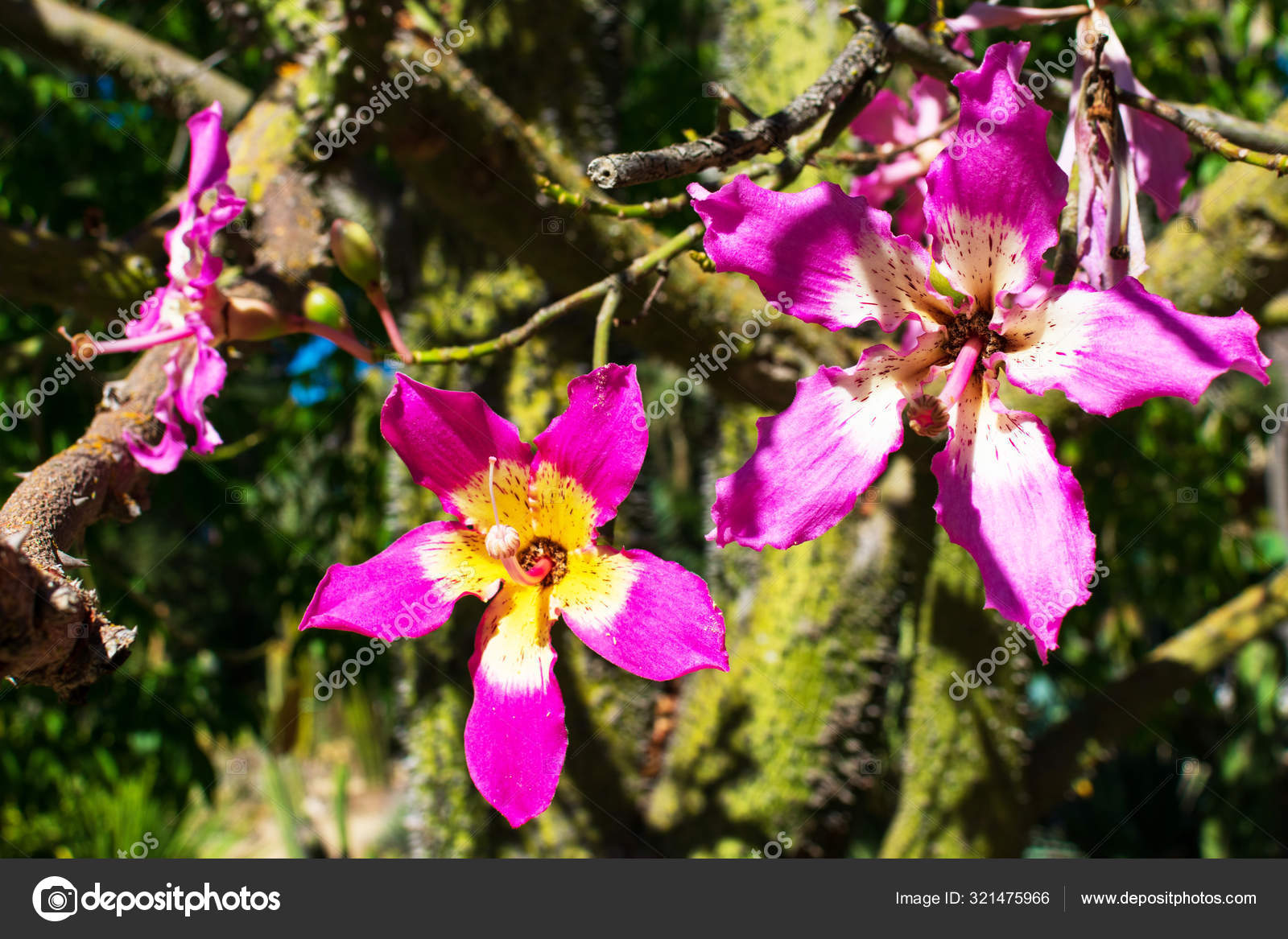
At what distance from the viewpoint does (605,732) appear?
2.69 meters

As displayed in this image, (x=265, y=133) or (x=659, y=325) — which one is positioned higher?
(x=265, y=133)

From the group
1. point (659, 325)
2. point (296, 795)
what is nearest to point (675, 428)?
point (296, 795)

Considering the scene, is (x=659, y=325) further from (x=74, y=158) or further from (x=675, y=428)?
(x=675, y=428)

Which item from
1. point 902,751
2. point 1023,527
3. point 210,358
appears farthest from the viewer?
point 902,751

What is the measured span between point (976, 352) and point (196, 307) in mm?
874

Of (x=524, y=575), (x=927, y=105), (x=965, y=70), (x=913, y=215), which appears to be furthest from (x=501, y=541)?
(x=927, y=105)

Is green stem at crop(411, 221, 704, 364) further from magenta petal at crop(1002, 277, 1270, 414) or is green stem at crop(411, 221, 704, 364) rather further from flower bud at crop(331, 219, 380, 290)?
magenta petal at crop(1002, 277, 1270, 414)

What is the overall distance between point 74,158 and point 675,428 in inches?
233

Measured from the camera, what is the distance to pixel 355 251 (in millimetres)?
1149

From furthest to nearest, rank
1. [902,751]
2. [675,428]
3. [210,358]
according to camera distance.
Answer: [675,428], [902,751], [210,358]

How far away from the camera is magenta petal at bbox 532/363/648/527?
0.85 meters
